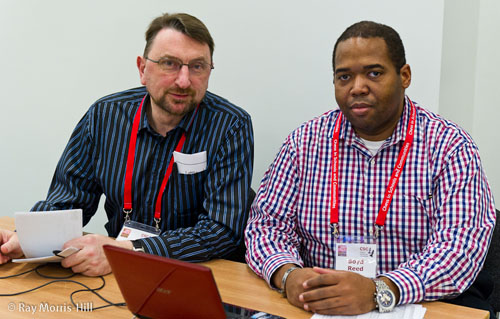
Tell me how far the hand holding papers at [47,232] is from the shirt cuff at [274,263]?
640mm

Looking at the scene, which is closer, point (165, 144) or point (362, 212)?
point (362, 212)

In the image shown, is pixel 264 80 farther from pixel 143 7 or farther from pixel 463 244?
pixel 463 244

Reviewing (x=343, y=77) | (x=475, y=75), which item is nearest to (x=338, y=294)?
(x=343, y=77)

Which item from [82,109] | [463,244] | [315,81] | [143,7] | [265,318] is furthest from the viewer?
[82,109]

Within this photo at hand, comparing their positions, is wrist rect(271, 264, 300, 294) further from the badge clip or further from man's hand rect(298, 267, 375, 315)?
the badge clip

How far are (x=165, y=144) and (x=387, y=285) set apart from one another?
1.08 metres

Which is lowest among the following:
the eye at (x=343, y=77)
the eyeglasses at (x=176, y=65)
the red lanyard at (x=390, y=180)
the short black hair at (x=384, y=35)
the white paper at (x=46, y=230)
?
the white paper at (x=46, y=230)

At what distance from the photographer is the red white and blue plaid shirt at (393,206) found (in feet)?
5.66

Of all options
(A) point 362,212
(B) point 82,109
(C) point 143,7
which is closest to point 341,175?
(A) point 362,212

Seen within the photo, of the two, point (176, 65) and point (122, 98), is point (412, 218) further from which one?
point (122, 98)

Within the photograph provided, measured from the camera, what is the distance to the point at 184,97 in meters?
2.19

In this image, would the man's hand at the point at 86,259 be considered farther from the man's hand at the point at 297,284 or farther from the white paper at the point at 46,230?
the man's hand at the point at 297,284

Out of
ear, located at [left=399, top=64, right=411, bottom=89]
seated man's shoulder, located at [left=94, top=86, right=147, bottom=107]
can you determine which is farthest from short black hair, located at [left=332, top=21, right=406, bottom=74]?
seated man's shoulder, located at [left=94, top=86, right=147, bottom=107]

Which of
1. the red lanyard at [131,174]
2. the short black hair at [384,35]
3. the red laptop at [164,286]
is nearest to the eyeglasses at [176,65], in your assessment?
the red lanyard at [131,174]
